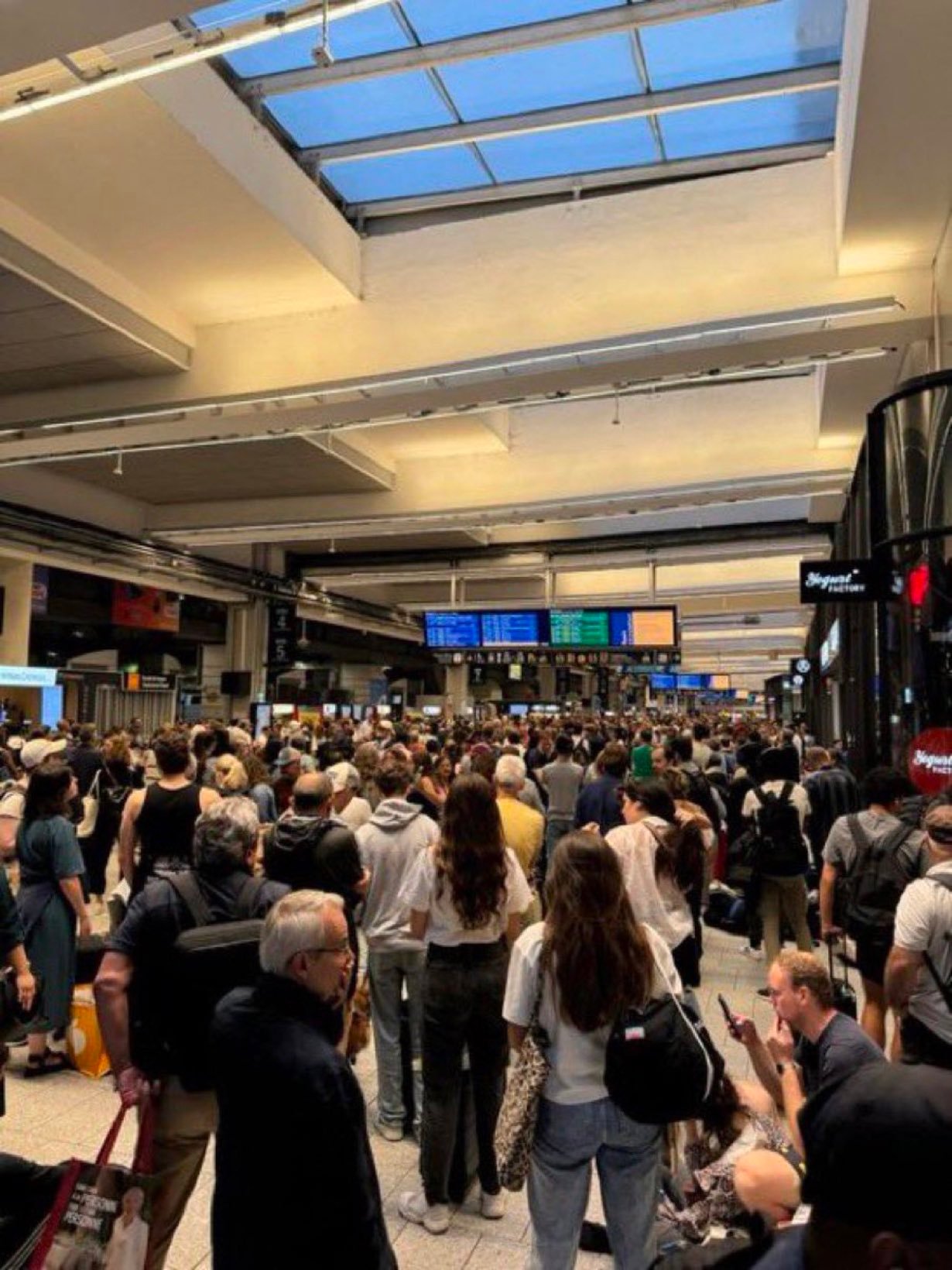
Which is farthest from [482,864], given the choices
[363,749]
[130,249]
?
[130,249]

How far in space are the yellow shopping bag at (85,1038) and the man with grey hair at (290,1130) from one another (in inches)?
111

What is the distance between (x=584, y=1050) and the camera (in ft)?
7.09

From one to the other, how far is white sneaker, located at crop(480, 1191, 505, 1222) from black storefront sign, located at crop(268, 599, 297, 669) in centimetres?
1553

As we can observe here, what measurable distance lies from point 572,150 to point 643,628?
8545 millimetres

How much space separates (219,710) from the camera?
18.5 meters

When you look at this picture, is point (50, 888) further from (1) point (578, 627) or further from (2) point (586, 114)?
(1) point (578, 627)

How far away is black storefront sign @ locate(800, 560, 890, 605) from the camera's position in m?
6.84

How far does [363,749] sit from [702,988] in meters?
3.28

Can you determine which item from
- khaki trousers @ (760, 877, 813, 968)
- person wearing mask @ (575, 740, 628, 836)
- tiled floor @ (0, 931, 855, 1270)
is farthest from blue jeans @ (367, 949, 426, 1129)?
khaki trousers @ (760, 877, 813, 968)

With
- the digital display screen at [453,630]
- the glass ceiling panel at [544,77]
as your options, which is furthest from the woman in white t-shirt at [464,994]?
the digital display screen at [453,630]

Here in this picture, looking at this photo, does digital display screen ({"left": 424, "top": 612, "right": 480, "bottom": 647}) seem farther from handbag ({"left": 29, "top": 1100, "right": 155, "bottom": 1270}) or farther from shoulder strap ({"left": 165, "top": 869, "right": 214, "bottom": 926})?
handbag ({"left": 29, "top": 1100, "right": 155, "bottom": 1270})

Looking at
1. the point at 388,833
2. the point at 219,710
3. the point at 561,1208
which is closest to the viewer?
the point at 561,1208

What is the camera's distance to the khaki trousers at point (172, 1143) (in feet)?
7.58

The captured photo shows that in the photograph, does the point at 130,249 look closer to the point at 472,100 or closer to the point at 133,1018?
the point at 472,100
